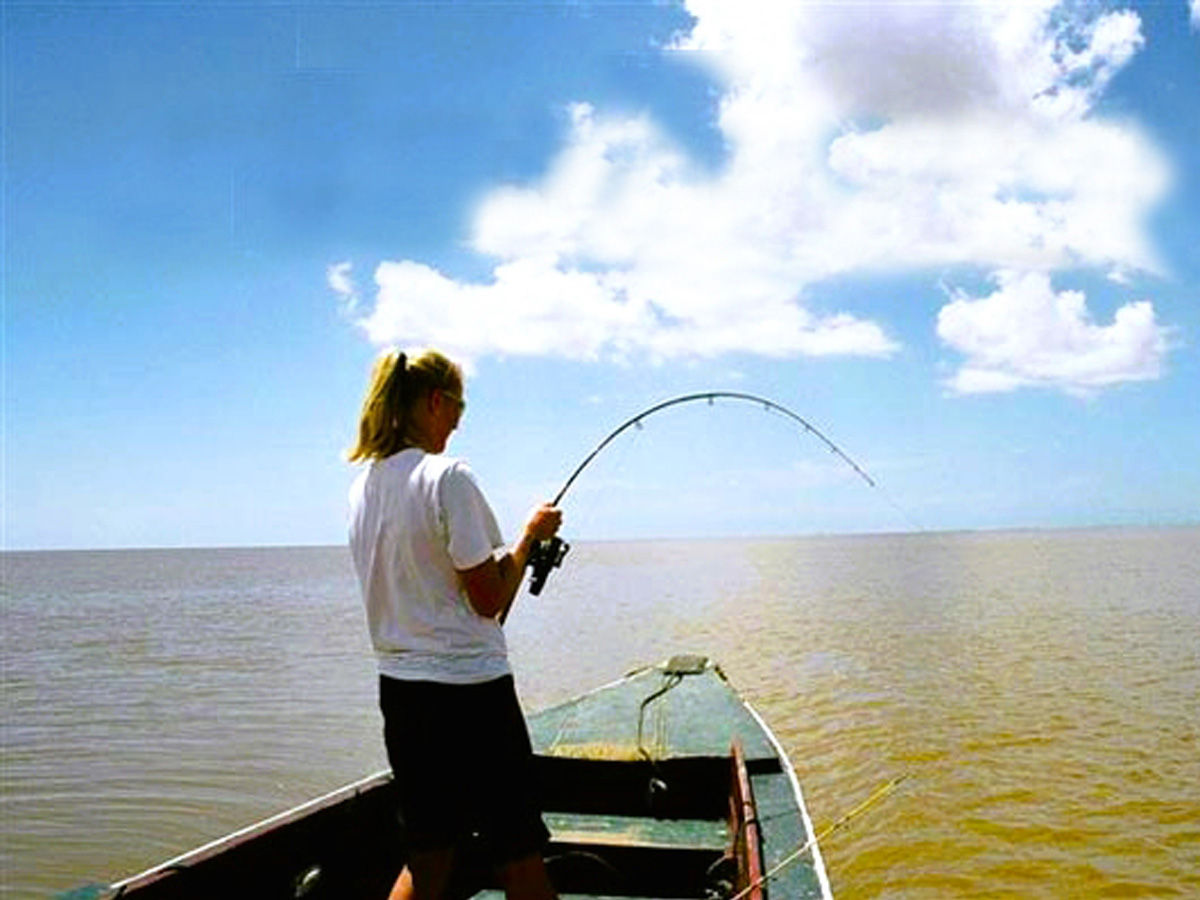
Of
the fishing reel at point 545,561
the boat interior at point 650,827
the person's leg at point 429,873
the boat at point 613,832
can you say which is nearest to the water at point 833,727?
the boat at point 613,832

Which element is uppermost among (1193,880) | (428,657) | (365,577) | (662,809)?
(365,577)

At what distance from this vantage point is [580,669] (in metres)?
21.1

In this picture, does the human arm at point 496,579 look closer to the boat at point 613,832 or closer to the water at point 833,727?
the boat at point 613,832

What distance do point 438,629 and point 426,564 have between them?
7.8 inches

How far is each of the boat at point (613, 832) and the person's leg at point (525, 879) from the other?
1107 millimetres

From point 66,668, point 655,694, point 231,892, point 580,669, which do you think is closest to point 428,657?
point 231,892

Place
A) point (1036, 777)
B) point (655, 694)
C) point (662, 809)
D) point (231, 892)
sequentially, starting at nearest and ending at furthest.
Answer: point (231, 892) < point (662, 809) < point (655, 694) < point (1036, 777)

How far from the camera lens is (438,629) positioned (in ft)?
9.30

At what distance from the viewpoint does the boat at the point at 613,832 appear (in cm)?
432

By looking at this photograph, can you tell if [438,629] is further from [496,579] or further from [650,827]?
[650,827]

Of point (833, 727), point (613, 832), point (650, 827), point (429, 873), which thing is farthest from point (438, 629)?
point (833, 727)

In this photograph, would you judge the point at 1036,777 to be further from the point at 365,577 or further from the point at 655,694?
the point at 365,577

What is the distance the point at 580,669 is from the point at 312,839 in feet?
54.6

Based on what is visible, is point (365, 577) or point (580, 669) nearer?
point (365, 577)
